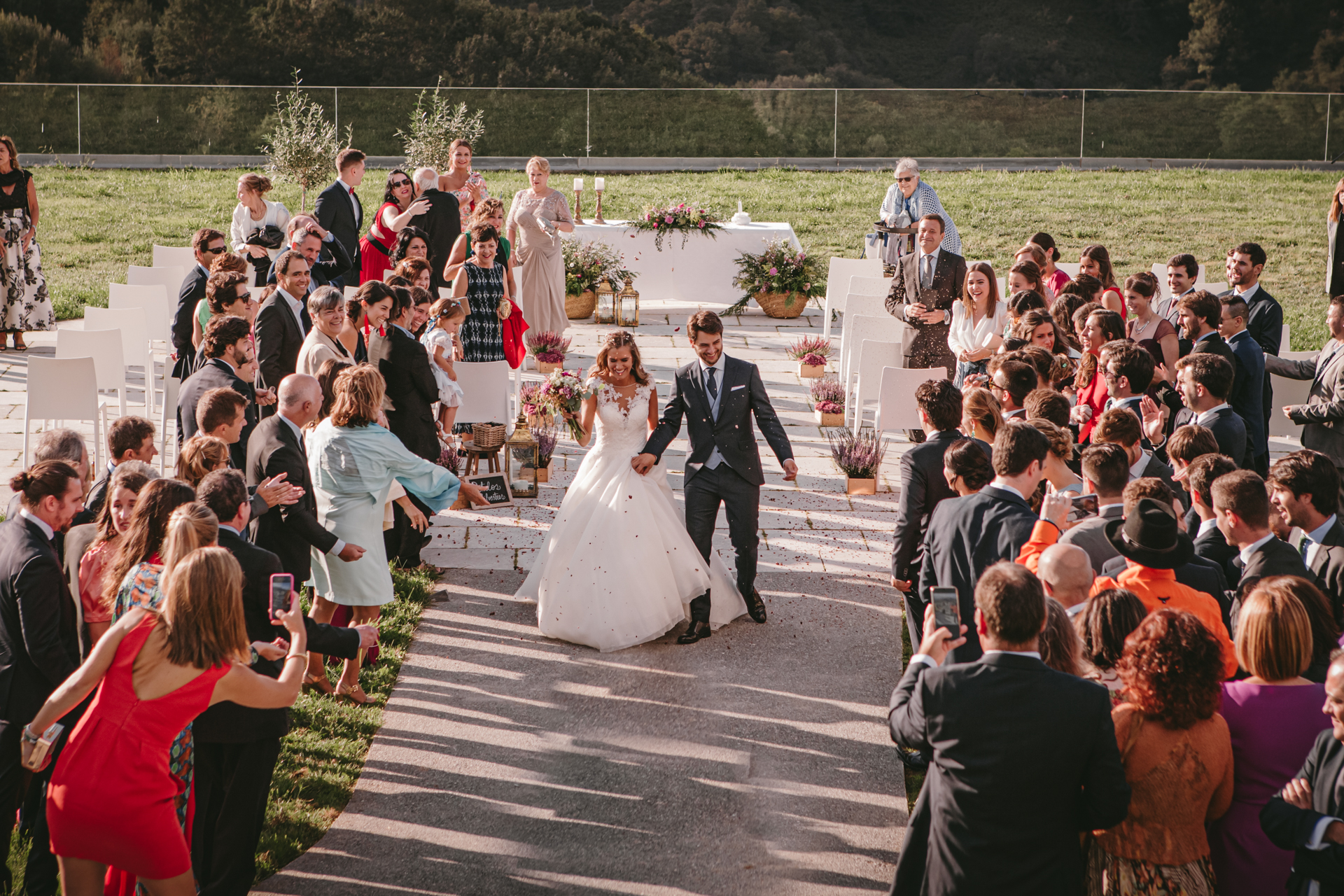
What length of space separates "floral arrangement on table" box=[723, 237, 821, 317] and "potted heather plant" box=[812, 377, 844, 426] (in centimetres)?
419

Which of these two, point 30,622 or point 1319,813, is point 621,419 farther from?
point 1319,813

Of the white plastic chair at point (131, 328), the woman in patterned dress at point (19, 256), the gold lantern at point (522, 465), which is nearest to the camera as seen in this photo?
the gold lantern at point (522, 465)

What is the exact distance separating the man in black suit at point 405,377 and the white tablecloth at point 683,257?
8129 millimetres

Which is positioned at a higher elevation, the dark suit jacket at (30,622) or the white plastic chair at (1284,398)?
the white plastic chair at (1284,398)

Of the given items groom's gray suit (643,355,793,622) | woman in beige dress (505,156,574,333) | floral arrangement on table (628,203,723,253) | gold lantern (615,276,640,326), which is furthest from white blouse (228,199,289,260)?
floral arrangement on table (628,203,723,253)

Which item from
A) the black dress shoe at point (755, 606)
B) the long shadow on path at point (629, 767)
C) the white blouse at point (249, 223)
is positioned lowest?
the long shadow on path at point (629, 767)

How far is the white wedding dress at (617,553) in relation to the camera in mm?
6668

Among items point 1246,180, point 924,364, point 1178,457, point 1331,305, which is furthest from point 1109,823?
point 1246,180

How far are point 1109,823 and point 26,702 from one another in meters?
3.57

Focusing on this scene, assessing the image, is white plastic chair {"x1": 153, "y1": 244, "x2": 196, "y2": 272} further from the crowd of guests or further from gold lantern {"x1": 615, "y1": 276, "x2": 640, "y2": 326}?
the crowd of guests

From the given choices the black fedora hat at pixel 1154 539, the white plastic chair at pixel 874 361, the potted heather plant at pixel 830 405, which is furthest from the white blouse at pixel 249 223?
the black fedora hat at pixel 1154 539

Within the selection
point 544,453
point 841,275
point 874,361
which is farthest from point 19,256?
point 874,361

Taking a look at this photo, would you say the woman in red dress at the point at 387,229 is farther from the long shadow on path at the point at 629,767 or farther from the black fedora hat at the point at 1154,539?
the black fedora hat at the point at 1154,539

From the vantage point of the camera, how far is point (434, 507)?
593 centimetres
